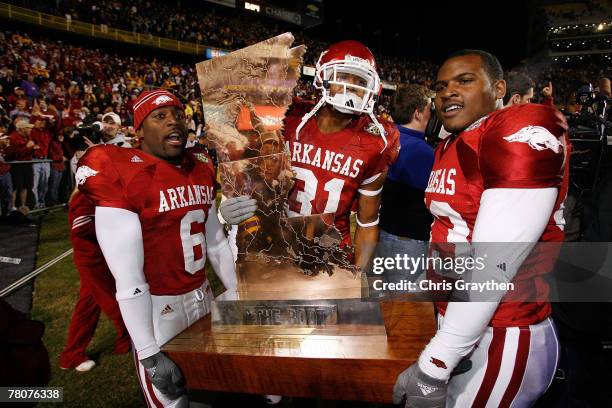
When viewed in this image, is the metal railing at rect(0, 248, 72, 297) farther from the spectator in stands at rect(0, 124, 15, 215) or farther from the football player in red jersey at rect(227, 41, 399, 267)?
the football player in red jersey at rect(227, 41, 399, 267)

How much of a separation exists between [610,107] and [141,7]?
95.4 ft

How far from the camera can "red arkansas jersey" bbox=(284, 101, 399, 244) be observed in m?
2.51

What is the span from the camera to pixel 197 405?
2072 millimetres

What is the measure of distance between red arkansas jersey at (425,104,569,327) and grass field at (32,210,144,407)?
270 centimetres

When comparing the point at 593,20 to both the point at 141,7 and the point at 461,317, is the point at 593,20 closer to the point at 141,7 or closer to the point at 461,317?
the point at 141,7

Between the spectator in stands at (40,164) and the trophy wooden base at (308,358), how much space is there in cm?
809

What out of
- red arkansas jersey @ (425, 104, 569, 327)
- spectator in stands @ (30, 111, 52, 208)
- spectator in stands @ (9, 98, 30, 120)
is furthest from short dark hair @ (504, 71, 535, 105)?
spectator in stands @ (9, 98, 30, 120)

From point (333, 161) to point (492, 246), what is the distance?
1355 mm

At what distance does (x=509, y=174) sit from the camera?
4.13 ft

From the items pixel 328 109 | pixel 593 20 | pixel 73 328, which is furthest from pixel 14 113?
pixel 593 20

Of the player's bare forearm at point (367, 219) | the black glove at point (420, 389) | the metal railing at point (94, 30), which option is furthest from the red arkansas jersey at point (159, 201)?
the metal railing at point (94, 30)

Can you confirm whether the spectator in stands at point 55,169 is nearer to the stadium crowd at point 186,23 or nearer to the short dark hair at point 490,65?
the short dark hair at point 490,65

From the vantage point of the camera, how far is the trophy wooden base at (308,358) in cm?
143

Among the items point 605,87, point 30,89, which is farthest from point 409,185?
point 30,89
